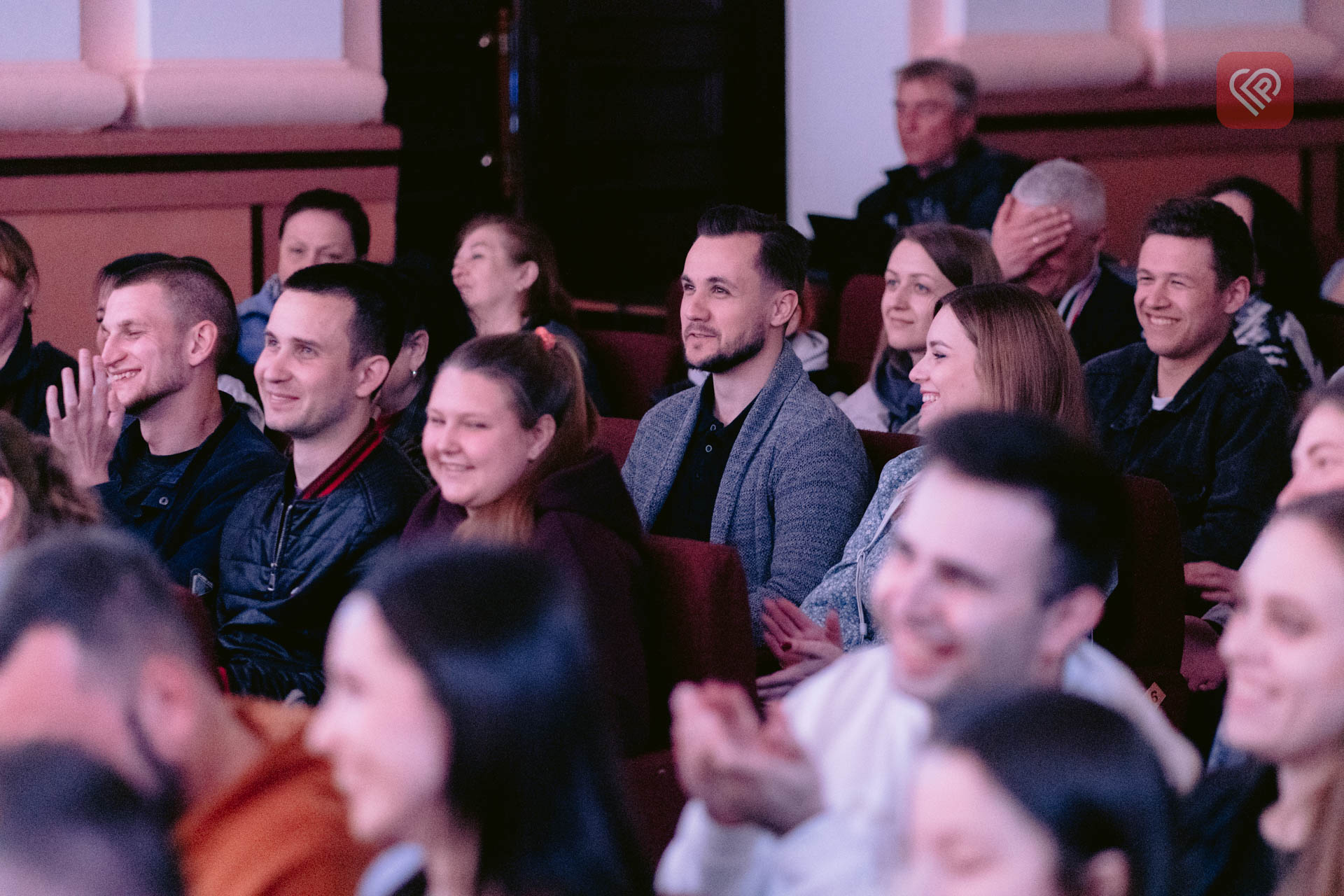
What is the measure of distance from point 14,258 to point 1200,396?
9.38 ft

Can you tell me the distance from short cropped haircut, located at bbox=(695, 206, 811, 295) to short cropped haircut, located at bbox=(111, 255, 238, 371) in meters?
1.08

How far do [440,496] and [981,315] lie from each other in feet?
3.21

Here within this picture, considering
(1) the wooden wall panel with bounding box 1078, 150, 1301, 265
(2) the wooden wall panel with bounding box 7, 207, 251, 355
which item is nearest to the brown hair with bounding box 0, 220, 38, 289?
(2) the wooden wall panel with bounding box 7, 207, 251, 355

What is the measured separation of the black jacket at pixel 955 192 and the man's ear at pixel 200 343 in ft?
8.73

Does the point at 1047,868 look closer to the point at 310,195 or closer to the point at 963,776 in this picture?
the point at 963,776

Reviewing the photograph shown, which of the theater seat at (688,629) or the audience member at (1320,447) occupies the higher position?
the audience member at (1320,447)

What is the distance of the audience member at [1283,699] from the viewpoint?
5.08ft

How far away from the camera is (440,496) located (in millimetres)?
2859

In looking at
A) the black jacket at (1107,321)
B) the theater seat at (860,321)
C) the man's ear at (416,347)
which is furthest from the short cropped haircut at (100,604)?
the theater seat at (860,321)

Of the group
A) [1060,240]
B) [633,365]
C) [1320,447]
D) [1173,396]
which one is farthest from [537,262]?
[1320,447]

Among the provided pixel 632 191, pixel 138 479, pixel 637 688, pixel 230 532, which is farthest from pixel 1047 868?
pixel 632 191

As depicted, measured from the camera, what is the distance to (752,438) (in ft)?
11.3

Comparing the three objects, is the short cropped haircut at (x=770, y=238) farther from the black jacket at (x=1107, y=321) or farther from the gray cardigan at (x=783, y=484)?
the black jacket at (x=1107, y=321)

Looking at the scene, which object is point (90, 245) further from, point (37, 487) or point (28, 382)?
point (37, 487)
